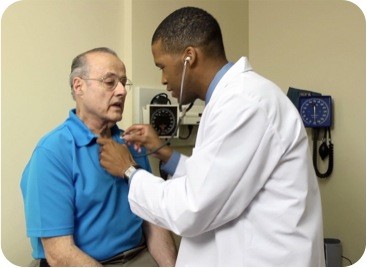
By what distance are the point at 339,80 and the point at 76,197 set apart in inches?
55.7

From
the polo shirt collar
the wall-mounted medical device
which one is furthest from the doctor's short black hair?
the wall-mounted medical device

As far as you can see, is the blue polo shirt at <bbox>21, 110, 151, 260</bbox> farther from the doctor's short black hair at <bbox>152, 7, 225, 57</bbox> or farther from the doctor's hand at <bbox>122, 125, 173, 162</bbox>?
the doctor's short black hair at <bbox>152, 7, 225, 57</bbox>

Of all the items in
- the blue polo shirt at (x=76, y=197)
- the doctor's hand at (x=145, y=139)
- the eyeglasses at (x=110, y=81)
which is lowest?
the blue polo shirt at (x=76, y=197)

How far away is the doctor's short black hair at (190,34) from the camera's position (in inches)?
43.6

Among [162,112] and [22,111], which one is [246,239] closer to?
[162,112]

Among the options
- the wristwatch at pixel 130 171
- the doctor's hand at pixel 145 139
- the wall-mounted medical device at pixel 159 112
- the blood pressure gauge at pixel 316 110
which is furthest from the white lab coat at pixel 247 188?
the blood pressure gauge at pixel 316 110

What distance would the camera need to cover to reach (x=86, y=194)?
1240mm

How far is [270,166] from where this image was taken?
0.93 metres

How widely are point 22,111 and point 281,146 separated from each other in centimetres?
102

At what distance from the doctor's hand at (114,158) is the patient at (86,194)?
51mm

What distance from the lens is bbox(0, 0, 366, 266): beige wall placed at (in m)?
1.46

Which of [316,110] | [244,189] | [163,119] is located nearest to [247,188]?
[244,189]

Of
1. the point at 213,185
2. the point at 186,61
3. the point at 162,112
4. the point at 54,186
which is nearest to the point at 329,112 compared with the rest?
the point at 162,112

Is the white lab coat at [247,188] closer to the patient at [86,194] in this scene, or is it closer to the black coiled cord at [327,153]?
the patient at [86,194]
